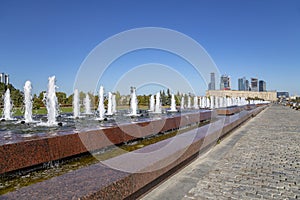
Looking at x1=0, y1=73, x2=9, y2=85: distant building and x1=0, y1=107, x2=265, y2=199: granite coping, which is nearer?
x1=0, y1=107, x2=265, y2=199: granite coping

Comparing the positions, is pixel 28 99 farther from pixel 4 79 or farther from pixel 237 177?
pixel 4 79

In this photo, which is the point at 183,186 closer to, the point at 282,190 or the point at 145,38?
the point at 282,190

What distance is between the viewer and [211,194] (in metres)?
3.80

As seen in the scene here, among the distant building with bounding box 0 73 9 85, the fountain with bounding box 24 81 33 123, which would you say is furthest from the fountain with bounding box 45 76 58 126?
the distant building with bounding box 0 73 9 85

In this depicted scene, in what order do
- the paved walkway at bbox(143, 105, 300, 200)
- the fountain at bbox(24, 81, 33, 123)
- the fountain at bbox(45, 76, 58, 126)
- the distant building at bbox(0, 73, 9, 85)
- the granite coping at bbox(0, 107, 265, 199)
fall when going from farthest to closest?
the distant building at bbox(0, 73, 9, 85)
the fountain at bbox(24, 81, 33, 123)
the fountain at bbox(45, 76, 58, 126)
the paved walkway at bbox(143, 105, 300, 200)
the granite coping at bbox(0, 107, 265, 199)

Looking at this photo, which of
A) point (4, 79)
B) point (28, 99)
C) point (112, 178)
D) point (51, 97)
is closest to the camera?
point (112, 178)

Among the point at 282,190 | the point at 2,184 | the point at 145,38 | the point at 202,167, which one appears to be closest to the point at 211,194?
the point at 282,190

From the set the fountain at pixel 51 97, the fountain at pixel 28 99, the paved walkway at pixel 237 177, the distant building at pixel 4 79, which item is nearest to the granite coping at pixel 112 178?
the paved walkway at pixel 237 177

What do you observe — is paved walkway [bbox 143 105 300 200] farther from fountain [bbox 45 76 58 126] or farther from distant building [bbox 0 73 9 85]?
distant building [bbox 0 73 9 85]

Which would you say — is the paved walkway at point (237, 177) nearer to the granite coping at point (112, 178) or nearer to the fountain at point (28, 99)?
the granite coping at point (112, 178)

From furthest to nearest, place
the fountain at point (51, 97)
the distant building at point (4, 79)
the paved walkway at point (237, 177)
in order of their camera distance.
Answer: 1. the distant building at point (4, 79)
2. the fountain at point (51, 97)
3. the paved walkway at point (237, 177)

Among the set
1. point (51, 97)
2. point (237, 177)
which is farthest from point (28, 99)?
point (237, 177)

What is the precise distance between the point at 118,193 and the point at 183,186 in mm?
1610

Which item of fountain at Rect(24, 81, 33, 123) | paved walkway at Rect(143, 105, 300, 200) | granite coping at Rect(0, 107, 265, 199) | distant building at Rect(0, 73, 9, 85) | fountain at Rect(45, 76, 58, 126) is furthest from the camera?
distant building at Rect(0, 73, 9, 85)
